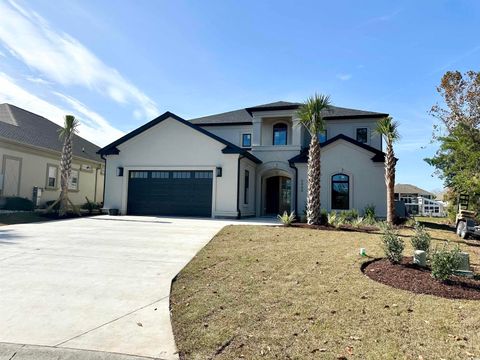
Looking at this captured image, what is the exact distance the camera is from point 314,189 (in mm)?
15086

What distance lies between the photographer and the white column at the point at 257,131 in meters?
23.5

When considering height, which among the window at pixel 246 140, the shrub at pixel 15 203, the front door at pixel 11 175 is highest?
the window at pixel 246 140

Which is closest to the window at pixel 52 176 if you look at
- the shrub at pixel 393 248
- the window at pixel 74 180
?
the window at pixel 74 180

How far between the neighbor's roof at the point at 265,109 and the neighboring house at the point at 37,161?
9935mm

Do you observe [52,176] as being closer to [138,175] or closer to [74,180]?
[74,180]

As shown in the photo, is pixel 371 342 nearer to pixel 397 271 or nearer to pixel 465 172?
pixel 397 271

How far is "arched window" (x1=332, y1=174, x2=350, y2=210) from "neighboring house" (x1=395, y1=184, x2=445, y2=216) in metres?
22.2

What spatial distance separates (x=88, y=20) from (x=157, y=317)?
1097 cm

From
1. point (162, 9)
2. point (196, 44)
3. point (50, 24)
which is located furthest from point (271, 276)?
point (50, 24)

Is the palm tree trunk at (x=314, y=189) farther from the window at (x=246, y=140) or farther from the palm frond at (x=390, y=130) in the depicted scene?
the window at (x=246, y=140)

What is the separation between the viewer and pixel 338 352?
13.7 feet

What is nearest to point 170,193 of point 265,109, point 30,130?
point 265,109

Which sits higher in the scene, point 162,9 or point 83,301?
point 162,9

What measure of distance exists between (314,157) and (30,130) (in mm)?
20224
